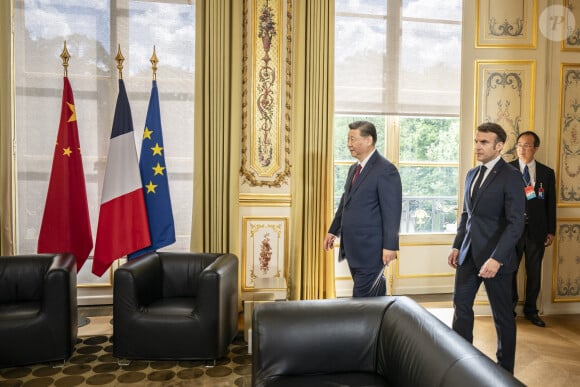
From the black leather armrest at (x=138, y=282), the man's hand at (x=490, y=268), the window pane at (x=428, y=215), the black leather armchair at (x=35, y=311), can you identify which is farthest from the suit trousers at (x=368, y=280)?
the window pane at (x=428, y=215)

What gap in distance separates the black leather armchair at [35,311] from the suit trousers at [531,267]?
316cm

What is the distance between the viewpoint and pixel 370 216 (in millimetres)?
2680

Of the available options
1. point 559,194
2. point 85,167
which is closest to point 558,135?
point 559,194

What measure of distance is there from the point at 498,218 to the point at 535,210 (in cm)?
137

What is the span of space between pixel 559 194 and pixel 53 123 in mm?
4190

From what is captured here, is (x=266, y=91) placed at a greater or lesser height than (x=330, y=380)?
greater

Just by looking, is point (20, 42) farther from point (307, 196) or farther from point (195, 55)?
point (307, 196)

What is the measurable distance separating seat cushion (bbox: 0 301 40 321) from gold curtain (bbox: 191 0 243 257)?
52.9 inches

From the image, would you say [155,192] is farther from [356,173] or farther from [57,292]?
[356,173]

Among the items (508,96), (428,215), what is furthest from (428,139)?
(508,96)

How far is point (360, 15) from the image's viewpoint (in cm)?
424

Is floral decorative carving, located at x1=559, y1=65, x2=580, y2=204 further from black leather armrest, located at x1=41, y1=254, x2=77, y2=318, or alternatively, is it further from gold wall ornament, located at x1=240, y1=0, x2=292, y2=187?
black leather armrest, located at x1=41, y1=254, x2=77, y2=318

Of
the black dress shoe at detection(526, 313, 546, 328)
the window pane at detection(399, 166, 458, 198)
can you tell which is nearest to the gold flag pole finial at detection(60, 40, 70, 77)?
the window pane at detection(399, 166, 458, 198)

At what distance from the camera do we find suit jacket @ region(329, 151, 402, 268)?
263 cm
